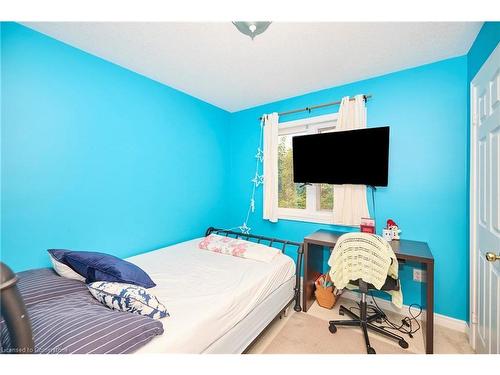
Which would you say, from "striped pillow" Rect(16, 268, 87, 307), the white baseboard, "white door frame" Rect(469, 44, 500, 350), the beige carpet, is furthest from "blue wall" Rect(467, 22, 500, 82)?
"striped pillow" Rect(16, 268, 87, 307)

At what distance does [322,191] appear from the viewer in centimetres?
286

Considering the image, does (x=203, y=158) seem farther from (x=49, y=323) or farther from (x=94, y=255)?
(x=49, y=323)

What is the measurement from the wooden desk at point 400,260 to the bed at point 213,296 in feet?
0.44

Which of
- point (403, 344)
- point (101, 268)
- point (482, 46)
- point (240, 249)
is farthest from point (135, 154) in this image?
point (482, 46)

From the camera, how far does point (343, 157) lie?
242 centimetres

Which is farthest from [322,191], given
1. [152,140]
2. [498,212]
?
[152,140]

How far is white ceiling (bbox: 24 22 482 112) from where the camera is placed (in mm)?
1645

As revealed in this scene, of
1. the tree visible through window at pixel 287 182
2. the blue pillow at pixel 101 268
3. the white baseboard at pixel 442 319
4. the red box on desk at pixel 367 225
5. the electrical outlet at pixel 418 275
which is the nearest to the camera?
the blue pillow at pixel 101 268

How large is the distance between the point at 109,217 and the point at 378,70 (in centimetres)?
328

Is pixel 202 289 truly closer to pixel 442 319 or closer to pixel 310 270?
pixel 310 270

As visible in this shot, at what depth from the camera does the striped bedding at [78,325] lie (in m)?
0.87

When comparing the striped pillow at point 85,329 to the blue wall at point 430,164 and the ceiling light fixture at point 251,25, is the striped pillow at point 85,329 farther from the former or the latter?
the blue wall at point 430,164

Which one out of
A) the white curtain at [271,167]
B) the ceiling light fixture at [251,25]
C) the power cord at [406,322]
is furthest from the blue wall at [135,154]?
the ceiling light fixture at [251,25]

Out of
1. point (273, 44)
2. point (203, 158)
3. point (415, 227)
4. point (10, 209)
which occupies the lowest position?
point (415, 227)
